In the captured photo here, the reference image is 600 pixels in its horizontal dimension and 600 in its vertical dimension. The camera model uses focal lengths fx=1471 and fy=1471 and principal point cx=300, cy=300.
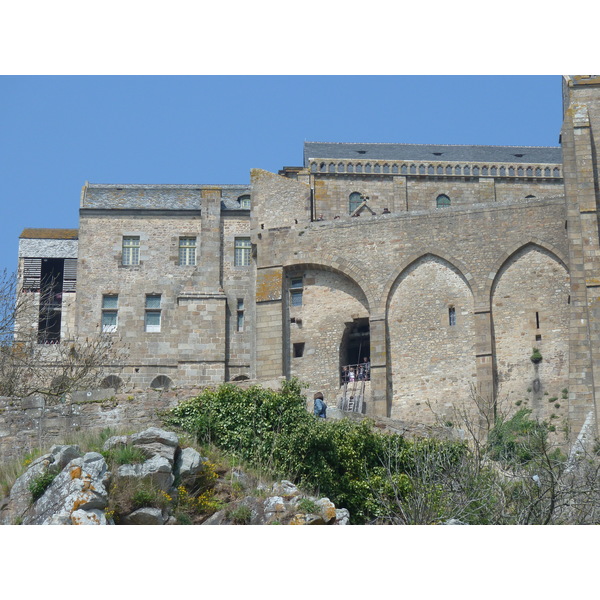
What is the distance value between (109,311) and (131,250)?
217 centimetres

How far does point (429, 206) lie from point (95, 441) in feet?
90.5

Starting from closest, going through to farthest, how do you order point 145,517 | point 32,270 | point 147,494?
point 145,517
point 147,494
point 32,270

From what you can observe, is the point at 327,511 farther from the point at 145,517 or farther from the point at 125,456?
the point at 125,456

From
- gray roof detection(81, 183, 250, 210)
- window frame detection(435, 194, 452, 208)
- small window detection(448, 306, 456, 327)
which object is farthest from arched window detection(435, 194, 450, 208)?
small window detection(448, 306, 456, 327)

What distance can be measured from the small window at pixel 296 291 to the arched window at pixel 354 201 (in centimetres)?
772

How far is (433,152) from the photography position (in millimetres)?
53625

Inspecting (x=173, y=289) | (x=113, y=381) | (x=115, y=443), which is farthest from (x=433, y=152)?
(x=115, y=443)

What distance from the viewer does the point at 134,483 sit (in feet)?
69.9

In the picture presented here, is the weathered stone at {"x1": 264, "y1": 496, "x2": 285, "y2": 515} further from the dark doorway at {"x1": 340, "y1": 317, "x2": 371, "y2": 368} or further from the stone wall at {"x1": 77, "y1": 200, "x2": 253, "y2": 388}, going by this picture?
the stone wall at {"x1": 77, "y1": 200, "x2": 253, "y2": 388}

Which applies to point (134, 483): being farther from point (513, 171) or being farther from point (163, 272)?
point (513, 171)

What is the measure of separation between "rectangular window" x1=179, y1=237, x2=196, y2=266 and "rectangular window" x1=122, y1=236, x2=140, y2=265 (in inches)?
53.2

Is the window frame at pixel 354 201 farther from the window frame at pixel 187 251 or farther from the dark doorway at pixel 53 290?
the dark doorway at pixel 53 290

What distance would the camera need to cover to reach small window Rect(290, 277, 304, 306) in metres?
42.0

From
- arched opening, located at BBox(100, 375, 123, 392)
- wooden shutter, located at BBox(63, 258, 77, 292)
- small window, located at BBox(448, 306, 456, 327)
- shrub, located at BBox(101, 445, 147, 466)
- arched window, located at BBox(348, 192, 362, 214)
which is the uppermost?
arched window, located at BBox(348, 192, 362, 214)
